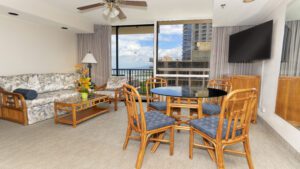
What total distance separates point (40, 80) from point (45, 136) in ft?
6.18

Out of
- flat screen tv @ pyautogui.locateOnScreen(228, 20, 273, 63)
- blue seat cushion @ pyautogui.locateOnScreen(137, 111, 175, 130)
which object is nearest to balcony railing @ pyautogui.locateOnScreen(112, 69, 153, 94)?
flat screen tv @ pyautogui.locateOnScreen(228, 20, 273, 63)

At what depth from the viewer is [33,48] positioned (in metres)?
4.16

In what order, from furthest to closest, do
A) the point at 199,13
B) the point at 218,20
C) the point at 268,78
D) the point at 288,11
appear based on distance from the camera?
1. the point at 199,13
2. the point at 218,20
3. the point at 268,78
4. the point at 288,11

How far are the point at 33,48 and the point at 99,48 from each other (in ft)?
5.68

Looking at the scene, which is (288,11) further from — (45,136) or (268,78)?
(45,136)

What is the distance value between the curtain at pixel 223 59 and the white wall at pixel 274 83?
2.92 ft

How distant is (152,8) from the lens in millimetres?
3879

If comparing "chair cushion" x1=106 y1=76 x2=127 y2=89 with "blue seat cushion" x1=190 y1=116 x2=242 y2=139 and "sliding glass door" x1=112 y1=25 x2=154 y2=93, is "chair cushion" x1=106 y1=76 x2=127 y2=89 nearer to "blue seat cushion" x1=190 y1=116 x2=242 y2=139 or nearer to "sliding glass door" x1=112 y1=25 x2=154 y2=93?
"sliding glass door" x1=112 y1=25 x2=154 y2=93

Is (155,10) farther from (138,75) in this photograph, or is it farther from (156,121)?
(156,121)

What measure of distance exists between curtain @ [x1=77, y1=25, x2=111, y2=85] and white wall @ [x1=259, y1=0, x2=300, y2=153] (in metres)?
4.07

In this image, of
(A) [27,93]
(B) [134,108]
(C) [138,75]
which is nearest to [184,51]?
(C) [138,75]

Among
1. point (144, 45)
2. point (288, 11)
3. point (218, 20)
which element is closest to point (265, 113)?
point (288, 11)

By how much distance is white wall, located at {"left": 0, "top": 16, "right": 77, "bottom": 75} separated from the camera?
3604 mm

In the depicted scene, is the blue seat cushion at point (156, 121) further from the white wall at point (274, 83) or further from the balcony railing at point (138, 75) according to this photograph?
the balcony railing at point (138, 75)
